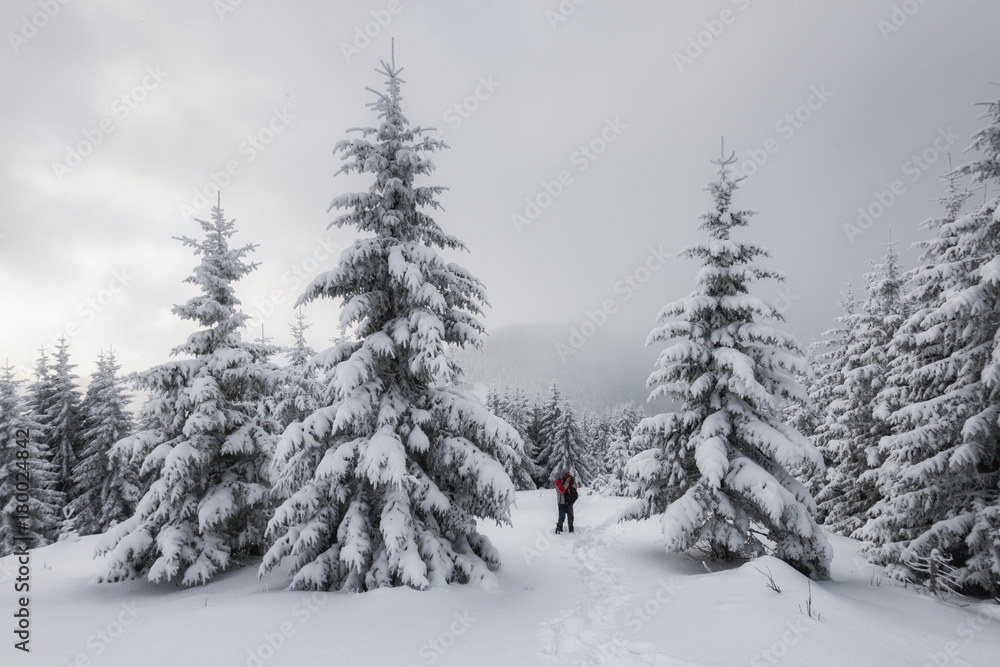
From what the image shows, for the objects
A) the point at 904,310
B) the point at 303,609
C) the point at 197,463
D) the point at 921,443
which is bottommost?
the point at 303,609

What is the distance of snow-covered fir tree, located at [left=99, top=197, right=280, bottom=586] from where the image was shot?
1044cm

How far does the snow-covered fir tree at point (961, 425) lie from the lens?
10.6 meters

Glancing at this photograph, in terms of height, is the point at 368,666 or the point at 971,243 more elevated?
the point at 971,243

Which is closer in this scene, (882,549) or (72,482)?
(882,549)

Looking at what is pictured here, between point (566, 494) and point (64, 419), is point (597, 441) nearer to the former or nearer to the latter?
point (566, 494)

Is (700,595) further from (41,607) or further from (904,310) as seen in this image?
(904,310)

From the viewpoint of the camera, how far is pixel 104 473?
2667 centimetres

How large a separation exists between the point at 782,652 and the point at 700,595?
2511 mm

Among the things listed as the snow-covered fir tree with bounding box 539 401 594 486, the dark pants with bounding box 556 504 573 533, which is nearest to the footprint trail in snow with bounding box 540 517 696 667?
the dark pants with bounding box 556 504 573 533

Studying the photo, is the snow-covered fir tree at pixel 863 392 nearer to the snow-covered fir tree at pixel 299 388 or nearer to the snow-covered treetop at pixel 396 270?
the snow-covered treetop at pixel 396 270

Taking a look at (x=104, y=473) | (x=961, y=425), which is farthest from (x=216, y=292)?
(x=104, y=473)

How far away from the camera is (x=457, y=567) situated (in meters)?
9.09

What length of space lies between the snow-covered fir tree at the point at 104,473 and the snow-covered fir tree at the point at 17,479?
1142 millimetres

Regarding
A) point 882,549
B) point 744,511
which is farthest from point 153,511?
point 882,549
